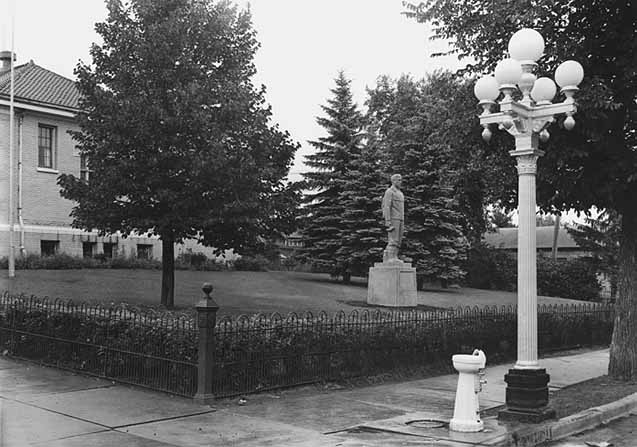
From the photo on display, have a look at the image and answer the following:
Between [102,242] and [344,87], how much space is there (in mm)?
14381

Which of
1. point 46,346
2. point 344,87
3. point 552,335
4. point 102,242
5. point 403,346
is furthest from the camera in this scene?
point 344,87

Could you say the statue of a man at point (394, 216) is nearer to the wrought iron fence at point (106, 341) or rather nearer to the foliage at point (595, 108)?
the foliage at point (595, 108)

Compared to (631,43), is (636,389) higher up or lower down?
lower down

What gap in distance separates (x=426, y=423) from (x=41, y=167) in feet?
77.5

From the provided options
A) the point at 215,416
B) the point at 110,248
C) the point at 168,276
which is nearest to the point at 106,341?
the point at 215,416

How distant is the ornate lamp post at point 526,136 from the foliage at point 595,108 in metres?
2.42

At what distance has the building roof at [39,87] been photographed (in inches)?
1110

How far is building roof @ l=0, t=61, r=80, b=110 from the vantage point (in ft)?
92.5

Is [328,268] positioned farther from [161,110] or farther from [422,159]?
[161,110]

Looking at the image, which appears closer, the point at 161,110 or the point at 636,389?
the point at 636,389

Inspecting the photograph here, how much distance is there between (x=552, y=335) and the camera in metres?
19.1

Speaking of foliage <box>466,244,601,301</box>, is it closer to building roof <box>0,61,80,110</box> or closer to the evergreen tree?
Result: the evergreen tree

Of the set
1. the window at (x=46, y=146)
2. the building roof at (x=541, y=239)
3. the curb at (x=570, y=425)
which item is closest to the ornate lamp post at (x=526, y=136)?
the curb at (x=570, y=425)

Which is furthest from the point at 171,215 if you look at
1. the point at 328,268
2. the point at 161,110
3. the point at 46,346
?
the point at 328,268
